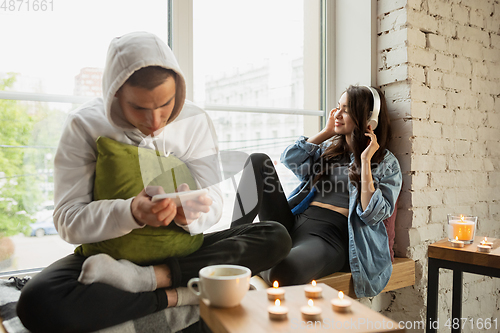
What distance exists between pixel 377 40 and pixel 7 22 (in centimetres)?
151

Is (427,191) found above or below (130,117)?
below

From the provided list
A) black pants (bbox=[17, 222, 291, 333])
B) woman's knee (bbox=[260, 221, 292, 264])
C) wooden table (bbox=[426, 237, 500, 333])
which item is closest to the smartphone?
black pants (bbox=[17, 222, 291, 333])

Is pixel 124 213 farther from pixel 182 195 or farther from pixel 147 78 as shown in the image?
pixel 147 78

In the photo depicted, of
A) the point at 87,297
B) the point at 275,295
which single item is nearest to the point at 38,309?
the point at 87,297

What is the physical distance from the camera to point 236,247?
1.08 meters

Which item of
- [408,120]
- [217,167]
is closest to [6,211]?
[217,167]

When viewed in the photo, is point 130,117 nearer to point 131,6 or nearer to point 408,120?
point 131,6

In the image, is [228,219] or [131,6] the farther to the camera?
[131,6]

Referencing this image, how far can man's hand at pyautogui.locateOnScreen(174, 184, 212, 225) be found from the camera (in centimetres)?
96

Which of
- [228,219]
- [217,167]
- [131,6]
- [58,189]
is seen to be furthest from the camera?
[131,6]

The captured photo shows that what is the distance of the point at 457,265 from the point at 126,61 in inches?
46.6

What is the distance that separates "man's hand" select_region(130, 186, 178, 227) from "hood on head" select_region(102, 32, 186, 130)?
216mm

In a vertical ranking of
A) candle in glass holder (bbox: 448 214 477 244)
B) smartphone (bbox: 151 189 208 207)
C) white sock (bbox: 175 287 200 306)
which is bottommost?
white sock (bbox: 175 287 200 306)

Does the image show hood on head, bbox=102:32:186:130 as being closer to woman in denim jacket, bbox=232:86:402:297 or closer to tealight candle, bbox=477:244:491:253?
woman in denim jacket, bbox=232:86:402:297
